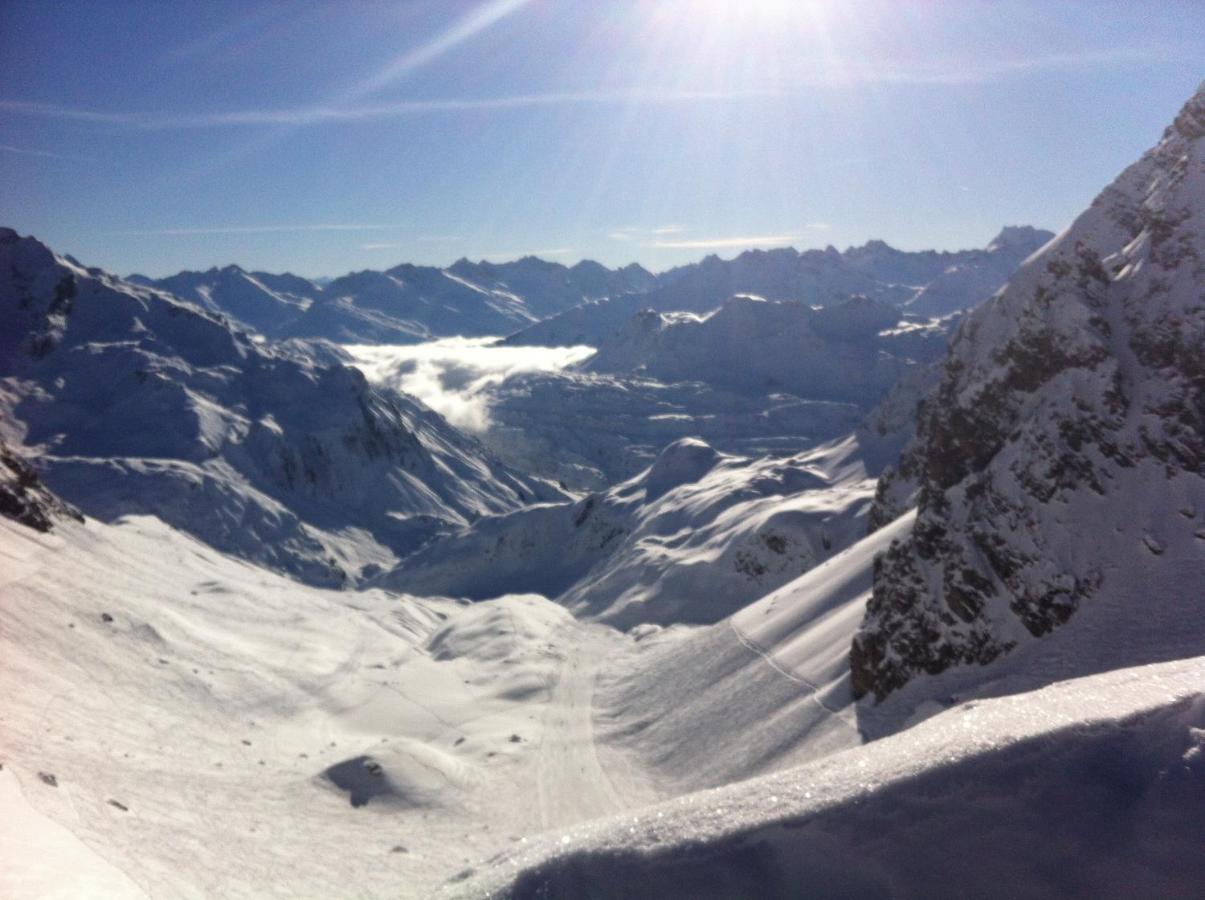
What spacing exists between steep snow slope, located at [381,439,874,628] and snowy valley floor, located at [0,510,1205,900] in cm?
1769

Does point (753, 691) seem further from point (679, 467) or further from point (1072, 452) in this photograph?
point (679, 467)

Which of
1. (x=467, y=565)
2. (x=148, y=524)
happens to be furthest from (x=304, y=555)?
(x=148, y=524)

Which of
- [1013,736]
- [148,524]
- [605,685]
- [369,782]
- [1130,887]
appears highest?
[148,524]

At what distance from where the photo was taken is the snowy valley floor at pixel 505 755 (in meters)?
11.0

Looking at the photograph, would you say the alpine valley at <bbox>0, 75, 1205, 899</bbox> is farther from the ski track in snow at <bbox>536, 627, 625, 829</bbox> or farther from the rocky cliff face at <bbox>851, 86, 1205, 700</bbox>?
the ski track in snow at <bbox>536, 627, 625, 829</bbox>

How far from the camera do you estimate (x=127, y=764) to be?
30.9 m

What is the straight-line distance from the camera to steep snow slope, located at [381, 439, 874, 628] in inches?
3836

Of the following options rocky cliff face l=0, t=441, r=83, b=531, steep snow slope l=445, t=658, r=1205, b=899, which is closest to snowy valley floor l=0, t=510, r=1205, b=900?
steep snow slope l=445, t=658, r=1205, b=899

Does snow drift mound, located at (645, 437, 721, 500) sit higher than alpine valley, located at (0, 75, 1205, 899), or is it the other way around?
snow drift mound, located at (645, 437, 721, 500)

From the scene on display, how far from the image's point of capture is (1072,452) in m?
36.6

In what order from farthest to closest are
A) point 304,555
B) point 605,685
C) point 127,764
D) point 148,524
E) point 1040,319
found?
point 304,555, point 148,524, point 605,685, point 1040,319, point 127,764

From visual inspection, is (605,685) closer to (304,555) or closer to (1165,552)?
(1165,552)

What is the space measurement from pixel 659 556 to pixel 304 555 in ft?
311

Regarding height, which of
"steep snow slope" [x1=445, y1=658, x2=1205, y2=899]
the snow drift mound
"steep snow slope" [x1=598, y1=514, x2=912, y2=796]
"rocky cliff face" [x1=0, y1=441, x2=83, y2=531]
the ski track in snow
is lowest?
the ski track in snow
